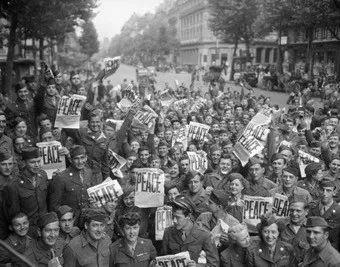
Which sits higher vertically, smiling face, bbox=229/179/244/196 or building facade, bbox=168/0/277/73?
building facade, bbox=168/0/277/73

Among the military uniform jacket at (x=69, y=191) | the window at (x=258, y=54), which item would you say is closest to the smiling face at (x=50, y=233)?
the military uniform jacket at (x=69, y=191)

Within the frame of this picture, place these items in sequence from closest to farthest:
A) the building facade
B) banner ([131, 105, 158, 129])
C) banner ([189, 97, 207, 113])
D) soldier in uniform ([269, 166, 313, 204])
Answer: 1. soldier in uniform ([269, 166, 313, 204])
2. banner ([131, 105, 158, 129])
3. banner ([189, 97, 207, 113])
4. the building facade

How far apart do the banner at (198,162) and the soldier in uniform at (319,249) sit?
3.17 m

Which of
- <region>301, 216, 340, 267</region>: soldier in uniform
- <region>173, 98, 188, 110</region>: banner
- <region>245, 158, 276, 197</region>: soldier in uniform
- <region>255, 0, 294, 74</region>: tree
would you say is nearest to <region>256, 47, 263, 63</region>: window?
<region>255, 0, 294, 74</region>: tree

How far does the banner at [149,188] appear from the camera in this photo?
19.6 ft

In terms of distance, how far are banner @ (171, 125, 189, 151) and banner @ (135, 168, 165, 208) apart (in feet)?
9.97

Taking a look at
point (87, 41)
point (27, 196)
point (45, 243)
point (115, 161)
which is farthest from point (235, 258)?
point (87, 41)

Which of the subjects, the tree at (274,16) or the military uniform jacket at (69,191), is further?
the tree at (274,16)

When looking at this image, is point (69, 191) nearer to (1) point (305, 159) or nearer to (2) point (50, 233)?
(2) point (50, 233)

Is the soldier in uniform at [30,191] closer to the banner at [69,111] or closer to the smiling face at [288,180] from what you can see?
the banner at [69,111]

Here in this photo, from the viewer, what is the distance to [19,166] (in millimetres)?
6793

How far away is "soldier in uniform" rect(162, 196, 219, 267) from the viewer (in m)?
4.99

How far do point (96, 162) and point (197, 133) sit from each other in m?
2.64

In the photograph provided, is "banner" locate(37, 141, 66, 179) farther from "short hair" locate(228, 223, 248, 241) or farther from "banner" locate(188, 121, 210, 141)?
"banner" locate(188, 121, 210, 141)
